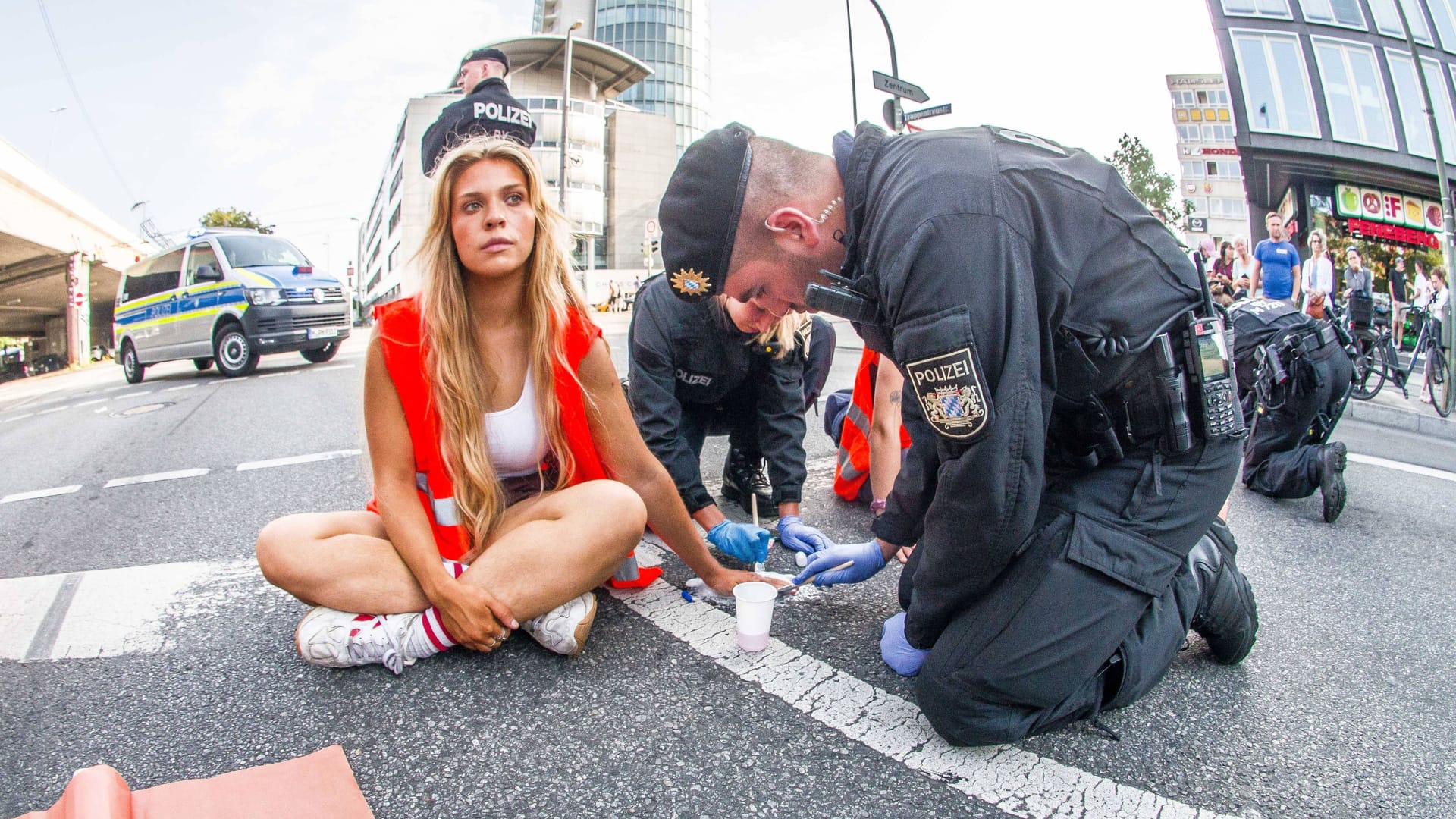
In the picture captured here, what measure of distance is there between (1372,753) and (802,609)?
4.57ft

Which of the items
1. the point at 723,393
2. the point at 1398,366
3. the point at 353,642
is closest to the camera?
the point at 353,642

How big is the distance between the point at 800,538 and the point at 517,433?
1.15 meters

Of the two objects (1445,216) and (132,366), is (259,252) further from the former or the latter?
(1445,216)

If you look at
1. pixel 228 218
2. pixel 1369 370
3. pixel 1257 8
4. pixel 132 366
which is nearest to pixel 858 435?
pixel 1369 370

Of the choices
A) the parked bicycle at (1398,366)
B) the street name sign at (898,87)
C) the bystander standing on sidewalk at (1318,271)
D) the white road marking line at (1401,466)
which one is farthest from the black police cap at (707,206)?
the bystander standing on sidewalk at (1318,271)

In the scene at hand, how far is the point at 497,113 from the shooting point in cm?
250

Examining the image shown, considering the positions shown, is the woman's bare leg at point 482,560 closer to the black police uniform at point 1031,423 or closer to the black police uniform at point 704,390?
the black police uniform at point 704,390

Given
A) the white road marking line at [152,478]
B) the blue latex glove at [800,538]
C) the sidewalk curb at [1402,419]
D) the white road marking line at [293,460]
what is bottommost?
the sidewalk curb at [1402,419]

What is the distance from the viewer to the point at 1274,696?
1924 mm

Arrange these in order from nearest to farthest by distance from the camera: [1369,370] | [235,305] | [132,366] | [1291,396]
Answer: [1291,396]
[1369,370]
[235,305]
[132,366]

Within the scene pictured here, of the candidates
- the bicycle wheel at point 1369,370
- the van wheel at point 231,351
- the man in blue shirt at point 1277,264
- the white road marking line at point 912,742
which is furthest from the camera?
the van wheel at point 231,351

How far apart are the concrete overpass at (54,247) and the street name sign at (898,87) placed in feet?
60.7

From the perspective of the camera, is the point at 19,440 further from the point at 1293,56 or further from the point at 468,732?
the point at 1293,56

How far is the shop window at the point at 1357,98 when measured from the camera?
1827 centimetres
